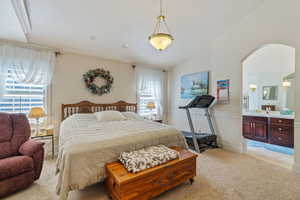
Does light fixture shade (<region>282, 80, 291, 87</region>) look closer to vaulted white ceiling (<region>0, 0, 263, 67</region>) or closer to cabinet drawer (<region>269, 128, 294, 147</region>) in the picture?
cabinet drawer (<region>269, 128, 294, 147</region>)

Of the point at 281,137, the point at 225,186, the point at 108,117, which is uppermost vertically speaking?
the point at 108,117

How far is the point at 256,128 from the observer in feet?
14.5

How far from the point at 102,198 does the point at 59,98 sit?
9.74ft

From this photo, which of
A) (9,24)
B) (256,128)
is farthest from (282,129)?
(9,24)

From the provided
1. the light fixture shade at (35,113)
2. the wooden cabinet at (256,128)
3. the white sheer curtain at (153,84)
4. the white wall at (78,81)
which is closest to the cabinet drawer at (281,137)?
the wooden cabinet at (256,128)

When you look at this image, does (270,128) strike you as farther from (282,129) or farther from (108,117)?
(108,117)

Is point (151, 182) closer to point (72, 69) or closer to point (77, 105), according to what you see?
point (77, 105)

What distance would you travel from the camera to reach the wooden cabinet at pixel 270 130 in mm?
3658

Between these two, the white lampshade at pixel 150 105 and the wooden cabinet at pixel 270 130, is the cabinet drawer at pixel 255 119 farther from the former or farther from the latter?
the white lampshade at pixel 150 105

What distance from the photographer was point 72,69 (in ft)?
13.1

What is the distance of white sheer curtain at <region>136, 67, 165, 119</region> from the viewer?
5152 mm

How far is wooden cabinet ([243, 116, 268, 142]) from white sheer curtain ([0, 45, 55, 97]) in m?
Result: 6.09

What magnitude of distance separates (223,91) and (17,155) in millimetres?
4673

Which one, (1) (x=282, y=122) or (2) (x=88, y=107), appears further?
(2) (x=88, y=107)
